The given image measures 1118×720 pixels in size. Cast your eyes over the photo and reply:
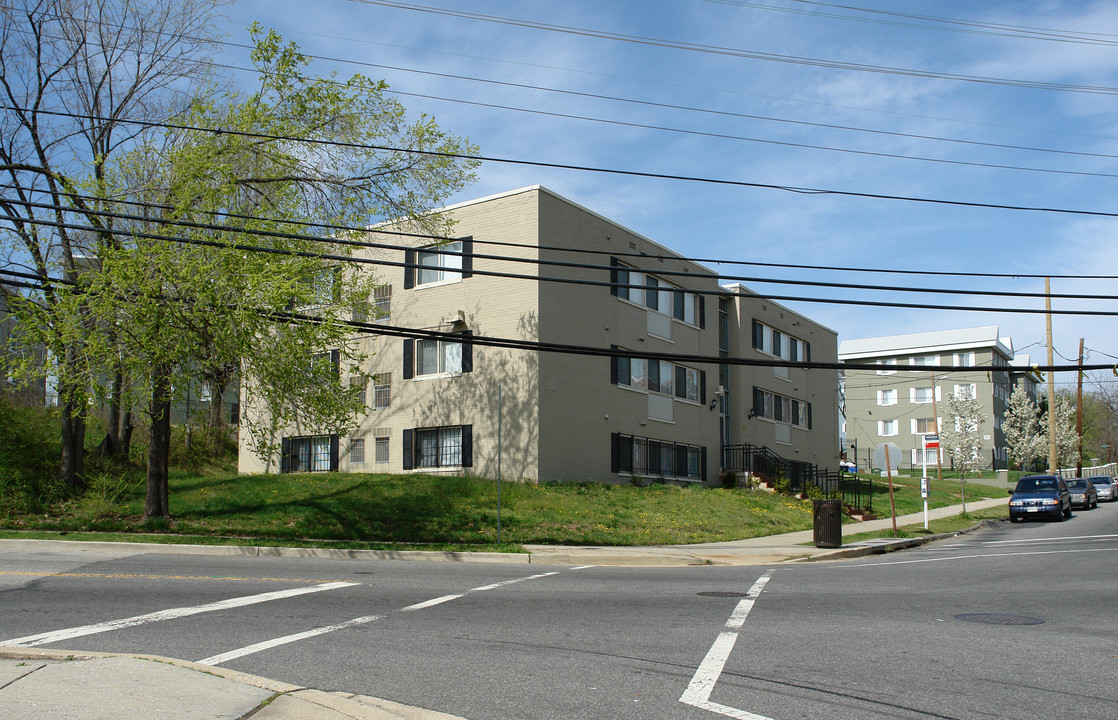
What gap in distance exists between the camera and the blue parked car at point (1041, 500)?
3136 cm

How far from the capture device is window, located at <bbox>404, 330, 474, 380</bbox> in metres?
27.4

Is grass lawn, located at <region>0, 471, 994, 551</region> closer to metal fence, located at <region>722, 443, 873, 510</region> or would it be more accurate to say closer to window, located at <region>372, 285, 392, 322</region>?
window, located at <region>372, 285, 392, 322</region>

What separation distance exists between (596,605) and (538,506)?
11920 millimetres

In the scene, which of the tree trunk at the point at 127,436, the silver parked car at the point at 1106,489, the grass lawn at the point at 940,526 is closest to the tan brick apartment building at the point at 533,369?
the tree trunk at the point at 127,436

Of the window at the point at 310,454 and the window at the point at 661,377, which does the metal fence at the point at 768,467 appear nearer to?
the window at the point at 661,377

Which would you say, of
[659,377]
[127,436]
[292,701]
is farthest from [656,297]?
[292,701]

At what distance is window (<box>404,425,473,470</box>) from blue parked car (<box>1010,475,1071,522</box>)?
63.0 feet

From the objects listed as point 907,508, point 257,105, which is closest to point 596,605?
point 257,105

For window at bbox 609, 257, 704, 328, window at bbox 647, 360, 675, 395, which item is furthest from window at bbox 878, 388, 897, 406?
window at bbox 647, 360, 675, 395

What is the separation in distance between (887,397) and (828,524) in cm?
5832

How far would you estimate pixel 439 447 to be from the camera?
27.6 m

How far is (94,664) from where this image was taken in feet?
22.4

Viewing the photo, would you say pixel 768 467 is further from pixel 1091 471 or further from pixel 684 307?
pixel 1091 471

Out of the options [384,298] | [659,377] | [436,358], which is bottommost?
[659,377]
